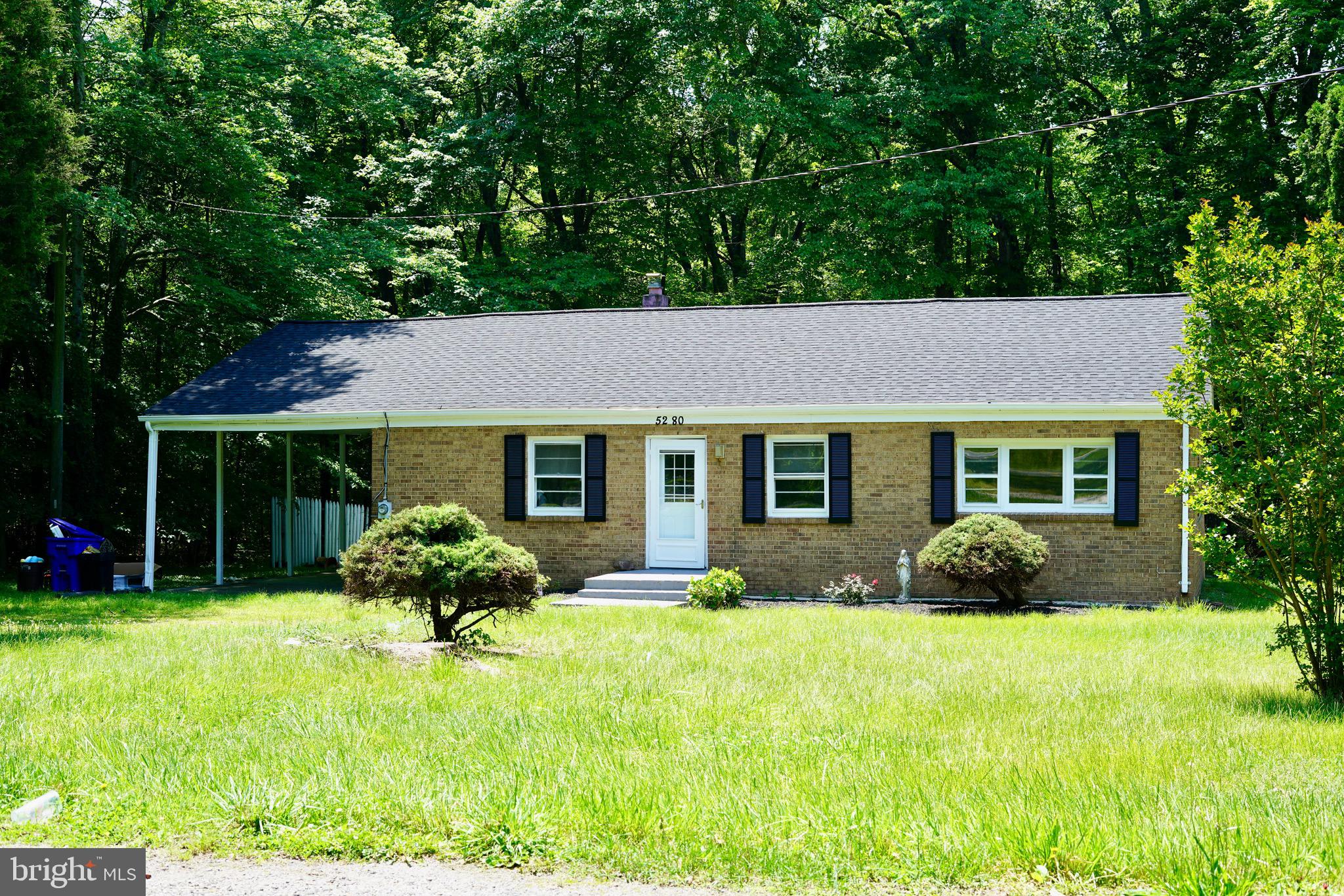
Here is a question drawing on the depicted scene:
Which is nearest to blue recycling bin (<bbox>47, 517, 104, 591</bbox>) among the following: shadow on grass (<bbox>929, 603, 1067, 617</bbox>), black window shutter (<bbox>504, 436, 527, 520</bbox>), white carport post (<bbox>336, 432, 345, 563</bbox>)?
white carport post (<bbox>336, 432, 345, 563</bbox>)

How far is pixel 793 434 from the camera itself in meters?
18.8

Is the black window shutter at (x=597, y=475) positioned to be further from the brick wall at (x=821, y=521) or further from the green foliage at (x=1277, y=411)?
the green foliage at (x=1277, y=411)

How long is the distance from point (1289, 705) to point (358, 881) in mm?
7357

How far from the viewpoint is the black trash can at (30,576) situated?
1961 centimetres

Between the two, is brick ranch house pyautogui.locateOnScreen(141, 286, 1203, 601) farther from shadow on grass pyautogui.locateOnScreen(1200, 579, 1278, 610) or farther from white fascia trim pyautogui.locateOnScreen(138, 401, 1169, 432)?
shadow on grass pyautogui.locateOnScreen(1200, 579, 1278, 610)

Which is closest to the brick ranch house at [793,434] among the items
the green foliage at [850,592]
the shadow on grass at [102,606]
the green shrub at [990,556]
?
the green foliage at [850,592]

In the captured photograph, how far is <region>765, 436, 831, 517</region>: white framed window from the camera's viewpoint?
18797mm

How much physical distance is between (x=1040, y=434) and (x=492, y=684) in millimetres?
11221

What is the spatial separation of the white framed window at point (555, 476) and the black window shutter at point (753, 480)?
2762 millimetres

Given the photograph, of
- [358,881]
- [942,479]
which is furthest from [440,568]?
[942,479]

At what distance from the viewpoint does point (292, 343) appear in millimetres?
23359

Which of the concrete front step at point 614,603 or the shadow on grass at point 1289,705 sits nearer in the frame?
the shadow on grass at point 1289,705

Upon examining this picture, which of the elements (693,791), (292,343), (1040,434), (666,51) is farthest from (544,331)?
(693,791)

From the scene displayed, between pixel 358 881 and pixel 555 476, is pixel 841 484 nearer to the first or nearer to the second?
pixel 555 476
